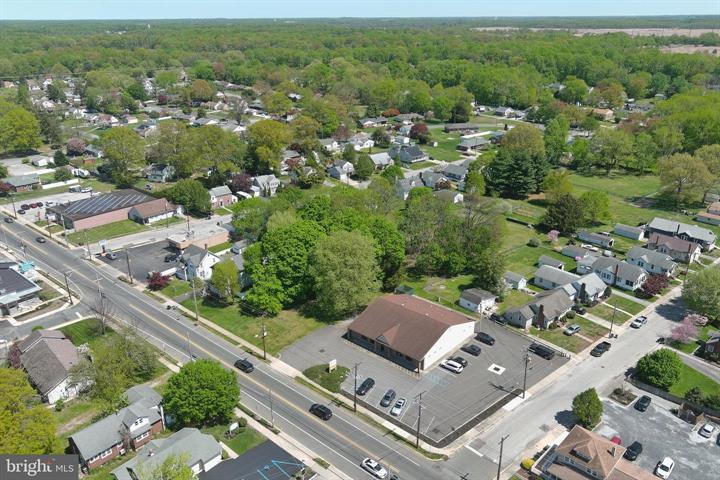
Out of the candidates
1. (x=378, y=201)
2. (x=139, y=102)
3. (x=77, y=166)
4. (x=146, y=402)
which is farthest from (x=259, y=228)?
(x=139, y=102)

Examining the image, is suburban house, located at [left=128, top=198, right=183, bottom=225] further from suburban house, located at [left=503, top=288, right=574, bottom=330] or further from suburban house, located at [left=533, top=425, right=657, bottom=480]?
suburban house, located at [left=533, top=425, right=657, bottom=480]

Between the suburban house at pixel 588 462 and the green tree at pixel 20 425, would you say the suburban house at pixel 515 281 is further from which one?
the green tree at pixel 20 425

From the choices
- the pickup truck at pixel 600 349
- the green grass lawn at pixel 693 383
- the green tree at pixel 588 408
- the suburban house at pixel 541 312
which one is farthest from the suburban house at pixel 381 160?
the green tree at pixel 588 408

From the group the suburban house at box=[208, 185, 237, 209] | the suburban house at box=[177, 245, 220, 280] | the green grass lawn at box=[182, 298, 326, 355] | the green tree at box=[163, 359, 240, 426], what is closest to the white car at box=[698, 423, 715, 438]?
the green grass lawn at box=[182, 298, 326, 355]

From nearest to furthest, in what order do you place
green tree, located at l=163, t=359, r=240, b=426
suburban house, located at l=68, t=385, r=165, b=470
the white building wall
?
1. suburban house, located at l=68, t=385, r=165, b=470
2. green tree, located at l=163, t=359, r=240, b=426
3. the white building wall

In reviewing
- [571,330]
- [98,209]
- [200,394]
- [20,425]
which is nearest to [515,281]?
[571,330]

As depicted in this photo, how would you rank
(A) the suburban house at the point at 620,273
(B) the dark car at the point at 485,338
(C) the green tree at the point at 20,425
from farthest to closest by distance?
(A) the suburban house at the point at 620,273, (B) the dark car at the point at 485,338, (C) the green tree at the point at 20,425

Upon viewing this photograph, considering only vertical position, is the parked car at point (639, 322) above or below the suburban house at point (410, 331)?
below

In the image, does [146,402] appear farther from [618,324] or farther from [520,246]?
[520,246]
